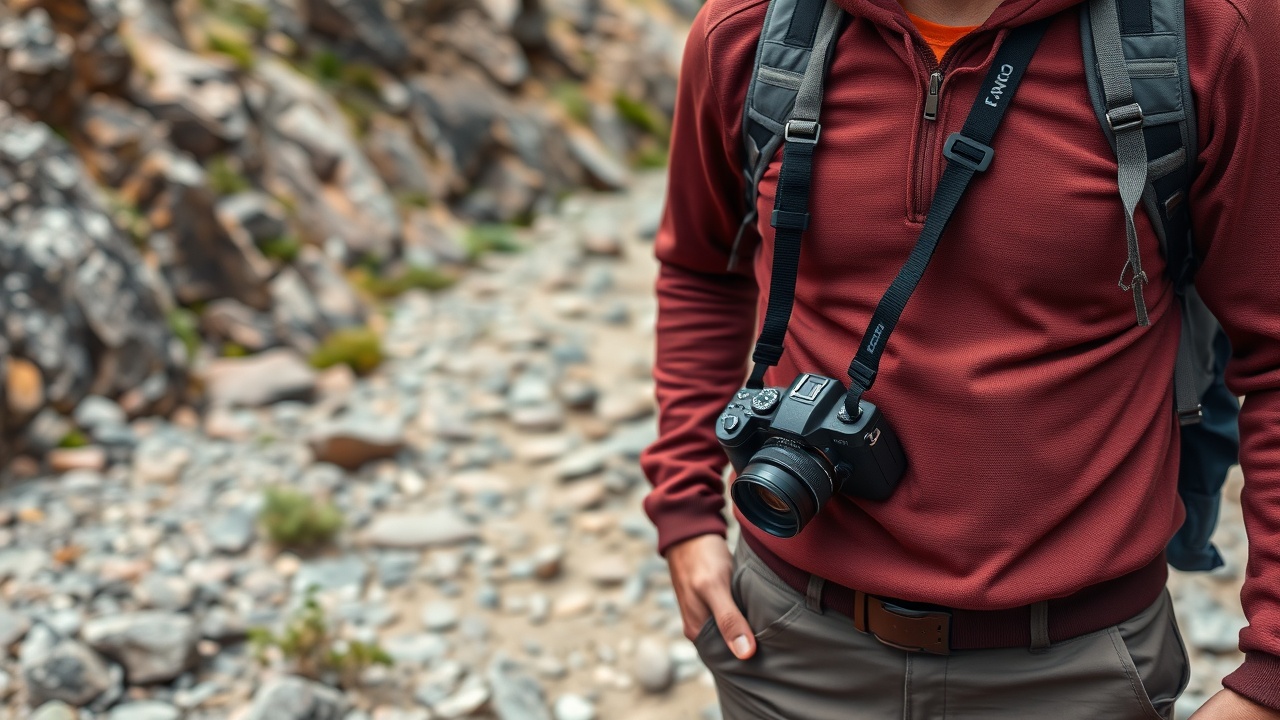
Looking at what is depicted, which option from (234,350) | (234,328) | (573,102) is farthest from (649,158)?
Answer: (234,350)

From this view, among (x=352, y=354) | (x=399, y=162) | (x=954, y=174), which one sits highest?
(x=954, y=174)

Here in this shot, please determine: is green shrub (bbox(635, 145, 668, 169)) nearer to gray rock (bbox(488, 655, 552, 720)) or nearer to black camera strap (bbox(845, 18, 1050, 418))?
gray rock (bbox(488, 655, 552, 720))

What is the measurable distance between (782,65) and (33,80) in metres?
7.68

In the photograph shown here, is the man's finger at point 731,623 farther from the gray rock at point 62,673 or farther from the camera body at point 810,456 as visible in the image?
the gray rock at point 62,673

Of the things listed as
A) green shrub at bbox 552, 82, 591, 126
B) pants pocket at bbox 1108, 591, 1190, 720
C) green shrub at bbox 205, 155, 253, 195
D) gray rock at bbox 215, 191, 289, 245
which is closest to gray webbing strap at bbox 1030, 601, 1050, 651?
pants pocket at bbox 1108, 591, 1190, 720

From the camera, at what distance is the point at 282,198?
32.7 feet

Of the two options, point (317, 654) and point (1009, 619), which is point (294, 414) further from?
point (1009, 619)

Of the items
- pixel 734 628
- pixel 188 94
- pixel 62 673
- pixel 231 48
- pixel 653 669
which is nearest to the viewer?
pixel 734 628

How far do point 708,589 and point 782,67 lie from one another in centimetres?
100

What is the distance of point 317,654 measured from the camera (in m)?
4.31

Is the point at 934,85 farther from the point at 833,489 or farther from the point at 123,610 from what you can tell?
the point at 123,610

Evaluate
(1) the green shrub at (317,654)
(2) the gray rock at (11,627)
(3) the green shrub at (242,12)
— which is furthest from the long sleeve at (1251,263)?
(3) the green shrub at (242,12)

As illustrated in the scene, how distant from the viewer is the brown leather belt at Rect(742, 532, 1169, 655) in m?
1.71

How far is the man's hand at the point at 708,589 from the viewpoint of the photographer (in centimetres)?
200
